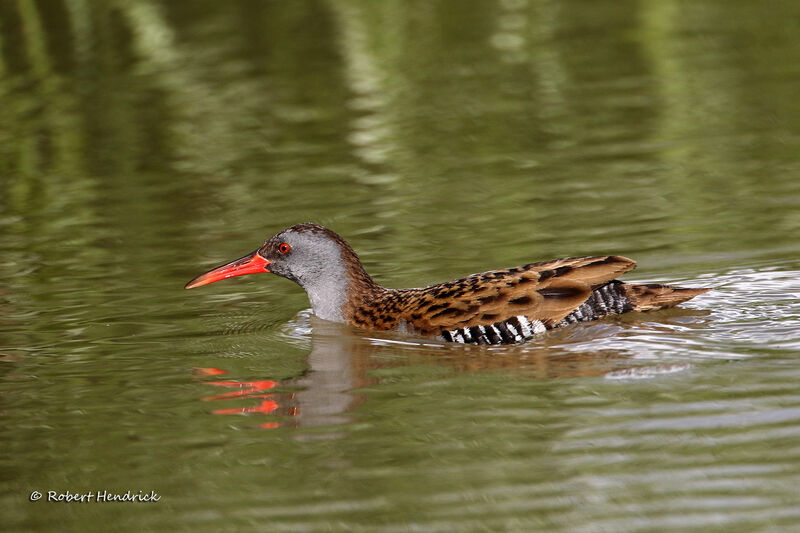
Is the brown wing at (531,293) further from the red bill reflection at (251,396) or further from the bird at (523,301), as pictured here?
the red bill reflection at (251,396)

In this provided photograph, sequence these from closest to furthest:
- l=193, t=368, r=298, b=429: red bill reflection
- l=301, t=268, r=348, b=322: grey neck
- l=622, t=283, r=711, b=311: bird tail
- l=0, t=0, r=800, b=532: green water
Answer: l=0, t=0, r=800, b=532: green water, l=193, t=368, r=298, b=429: red bill reflection, l=622, t=283, r=711, b=311: bird tail, l=301, t=268, r=348, b=322: grey neck

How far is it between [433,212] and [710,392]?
193 inches

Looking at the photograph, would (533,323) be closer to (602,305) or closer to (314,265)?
(602,305)

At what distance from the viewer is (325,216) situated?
11641mm

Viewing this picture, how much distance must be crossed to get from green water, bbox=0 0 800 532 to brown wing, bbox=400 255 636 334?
0.64 feet

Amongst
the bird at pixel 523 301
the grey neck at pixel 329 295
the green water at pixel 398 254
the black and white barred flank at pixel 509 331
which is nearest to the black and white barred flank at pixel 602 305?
the bird at pixel 523 301

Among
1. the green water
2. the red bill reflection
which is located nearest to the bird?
the green water

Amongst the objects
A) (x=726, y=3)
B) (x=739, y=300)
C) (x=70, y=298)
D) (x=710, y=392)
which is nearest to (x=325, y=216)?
(x=70, y=298)

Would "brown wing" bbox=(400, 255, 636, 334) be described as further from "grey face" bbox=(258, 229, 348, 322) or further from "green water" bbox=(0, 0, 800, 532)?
"grey face" bbox=(258, 229, 348, 322)

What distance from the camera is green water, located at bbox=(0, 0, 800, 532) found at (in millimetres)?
6047

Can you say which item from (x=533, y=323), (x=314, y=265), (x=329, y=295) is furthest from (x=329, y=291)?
(x=533, y=323)

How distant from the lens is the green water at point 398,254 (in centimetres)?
605

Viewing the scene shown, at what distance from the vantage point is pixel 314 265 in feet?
31.2

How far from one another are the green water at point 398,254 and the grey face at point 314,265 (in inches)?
6.9
